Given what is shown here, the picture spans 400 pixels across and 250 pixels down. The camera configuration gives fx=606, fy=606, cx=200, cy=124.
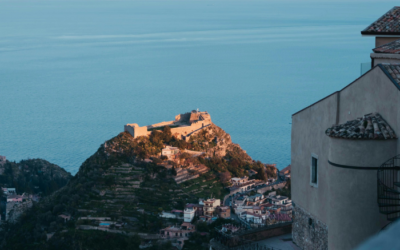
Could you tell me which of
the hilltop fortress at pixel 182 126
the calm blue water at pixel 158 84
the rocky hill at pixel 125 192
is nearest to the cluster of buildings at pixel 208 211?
the rocky hill at pixel 125 192

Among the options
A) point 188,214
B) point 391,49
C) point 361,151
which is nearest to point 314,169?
point 391,49

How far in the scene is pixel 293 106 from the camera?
245 ft

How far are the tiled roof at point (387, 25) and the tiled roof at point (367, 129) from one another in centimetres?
338

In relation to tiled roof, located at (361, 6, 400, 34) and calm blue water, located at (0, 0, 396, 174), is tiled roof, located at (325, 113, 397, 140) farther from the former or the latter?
calm blue water, located at (0, 0, 396, 174)

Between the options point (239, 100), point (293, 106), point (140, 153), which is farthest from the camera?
point (239, 100)

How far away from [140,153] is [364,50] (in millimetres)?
86431

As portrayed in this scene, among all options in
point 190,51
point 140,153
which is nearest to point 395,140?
point 140,153

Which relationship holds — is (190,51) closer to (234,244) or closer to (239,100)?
(239,100)

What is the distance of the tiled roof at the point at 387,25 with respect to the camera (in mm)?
8750

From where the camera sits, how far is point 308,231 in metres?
7.45

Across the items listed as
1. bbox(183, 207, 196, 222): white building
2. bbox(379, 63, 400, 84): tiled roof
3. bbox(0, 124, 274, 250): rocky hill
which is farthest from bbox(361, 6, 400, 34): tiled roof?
bbox(183, 207, 196, 222): white building

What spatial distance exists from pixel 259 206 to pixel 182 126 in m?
8.23

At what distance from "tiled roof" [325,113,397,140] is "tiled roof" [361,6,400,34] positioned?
11.1 feet

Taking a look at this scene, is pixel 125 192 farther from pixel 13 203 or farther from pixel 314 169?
pixel 314 169
